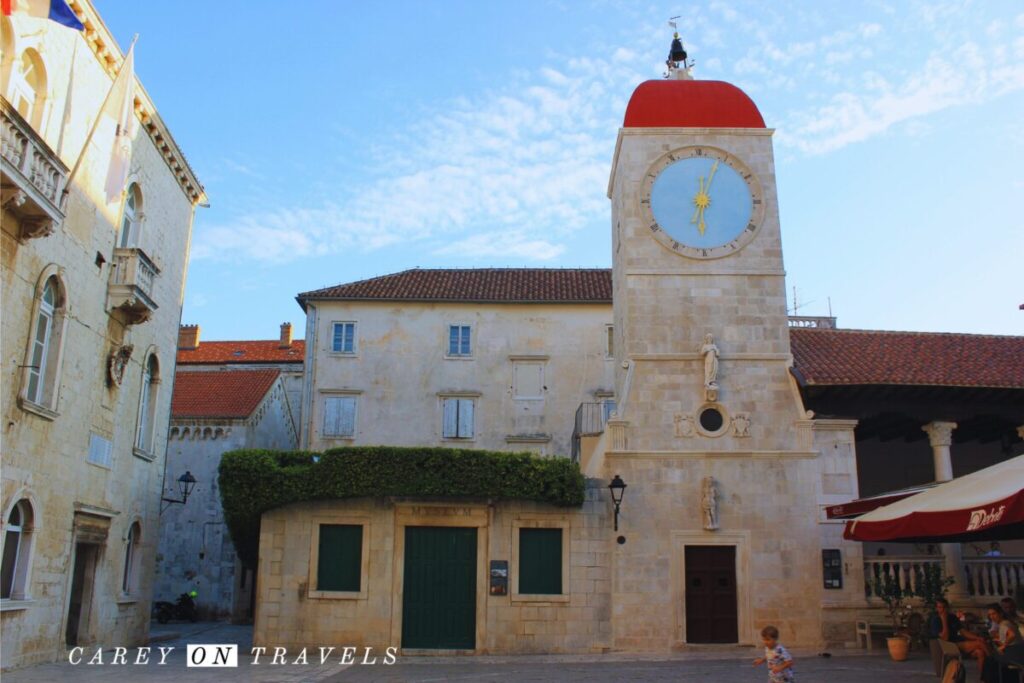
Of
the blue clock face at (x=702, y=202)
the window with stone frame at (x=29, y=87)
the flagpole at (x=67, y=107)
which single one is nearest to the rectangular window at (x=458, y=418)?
the blue clock face at (x=702, y=202)

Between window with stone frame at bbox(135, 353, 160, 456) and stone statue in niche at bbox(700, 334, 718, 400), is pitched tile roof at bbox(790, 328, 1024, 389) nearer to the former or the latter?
stone statue in niche at bbox(700, 334, 718, 400)

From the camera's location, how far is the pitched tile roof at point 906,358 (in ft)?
66.5

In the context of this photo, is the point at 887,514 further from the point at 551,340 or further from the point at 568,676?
the point at 551,340

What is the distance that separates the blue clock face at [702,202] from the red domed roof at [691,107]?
2.87 feet

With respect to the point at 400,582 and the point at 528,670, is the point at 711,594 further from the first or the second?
the point at 400,582

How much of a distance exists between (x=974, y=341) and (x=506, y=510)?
43.3 ft

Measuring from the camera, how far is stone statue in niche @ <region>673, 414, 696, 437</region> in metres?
19.9

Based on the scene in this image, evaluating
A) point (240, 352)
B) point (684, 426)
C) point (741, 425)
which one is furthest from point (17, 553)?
point (240, 352)

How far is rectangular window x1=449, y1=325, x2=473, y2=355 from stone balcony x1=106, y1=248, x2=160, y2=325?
14.7m

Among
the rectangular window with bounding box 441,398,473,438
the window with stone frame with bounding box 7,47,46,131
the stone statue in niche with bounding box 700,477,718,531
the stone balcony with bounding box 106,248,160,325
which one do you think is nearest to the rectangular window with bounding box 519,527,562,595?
the stone statue in niche with bounding box 700,477,718,531

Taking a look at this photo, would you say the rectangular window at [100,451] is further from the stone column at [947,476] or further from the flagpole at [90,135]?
the stone column at [947,476]

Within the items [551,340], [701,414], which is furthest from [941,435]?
[551,340]

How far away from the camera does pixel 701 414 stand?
20.1 meters

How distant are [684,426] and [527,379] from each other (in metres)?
13.3
